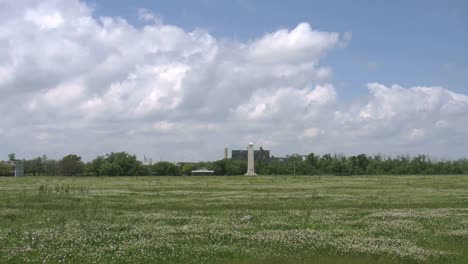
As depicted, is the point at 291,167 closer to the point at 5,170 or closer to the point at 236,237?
the point at 5,170

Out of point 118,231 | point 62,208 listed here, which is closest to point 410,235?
point 118,231

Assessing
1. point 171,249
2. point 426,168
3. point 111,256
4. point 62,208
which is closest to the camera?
point 111,256

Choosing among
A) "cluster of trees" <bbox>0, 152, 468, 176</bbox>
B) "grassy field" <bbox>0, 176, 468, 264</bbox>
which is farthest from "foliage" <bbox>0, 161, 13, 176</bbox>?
"grassy field" <bbox>0, 176, 468, 264</bbox>

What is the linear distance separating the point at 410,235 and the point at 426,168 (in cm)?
17377

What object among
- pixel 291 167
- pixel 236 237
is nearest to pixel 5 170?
pixel 291 167

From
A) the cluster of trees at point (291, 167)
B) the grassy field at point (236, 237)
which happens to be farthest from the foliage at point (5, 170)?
the grassy field at point (236, 237)

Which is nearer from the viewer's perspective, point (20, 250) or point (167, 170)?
point (20, 250)

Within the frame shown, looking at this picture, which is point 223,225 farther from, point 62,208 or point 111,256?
point 62,208

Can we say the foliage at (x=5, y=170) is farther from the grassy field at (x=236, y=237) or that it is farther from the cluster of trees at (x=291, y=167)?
the grassy field at (x=236, y=237)

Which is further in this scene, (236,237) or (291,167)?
(291,167)

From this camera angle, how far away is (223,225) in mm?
24297

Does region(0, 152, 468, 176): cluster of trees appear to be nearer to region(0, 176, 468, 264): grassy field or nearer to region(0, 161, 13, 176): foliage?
region(0, 161, 13, 176): foliage

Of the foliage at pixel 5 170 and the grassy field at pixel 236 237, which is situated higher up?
the foliage at pixel 5 170

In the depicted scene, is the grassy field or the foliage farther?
the foliage
